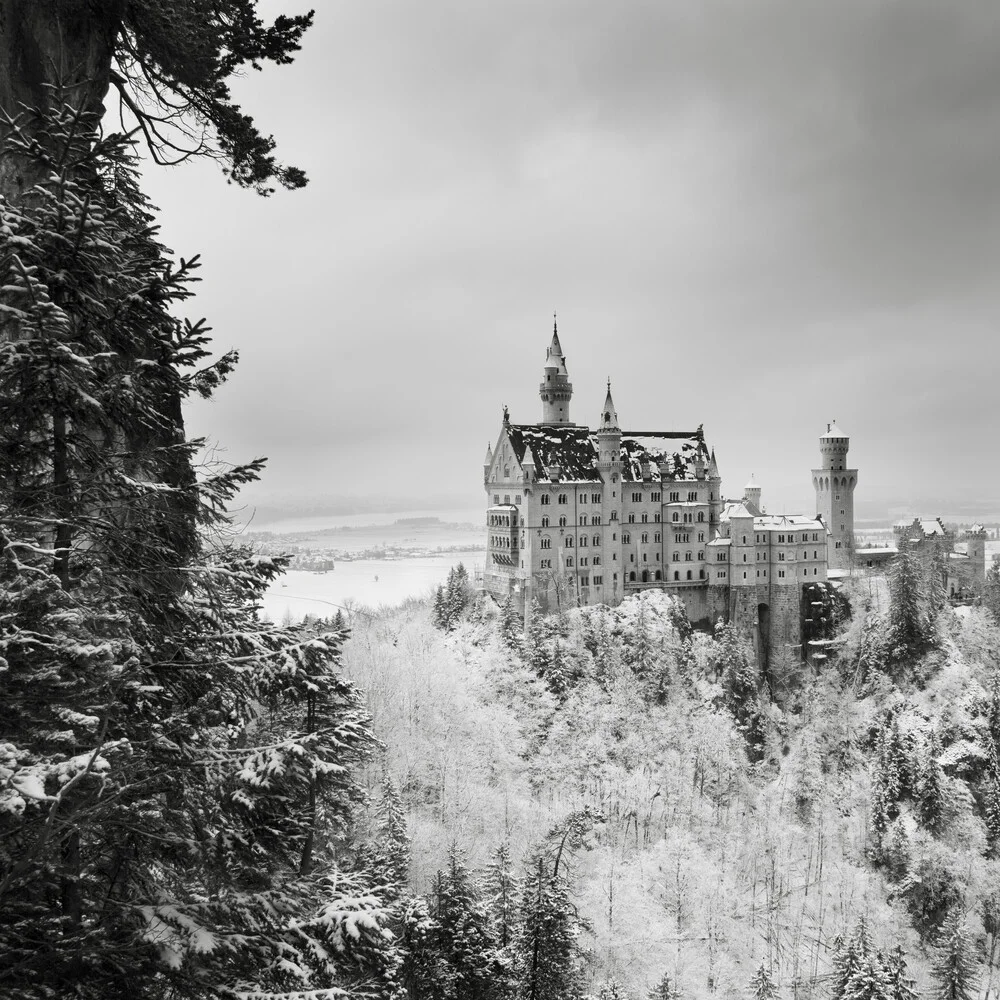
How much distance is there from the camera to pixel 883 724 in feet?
247

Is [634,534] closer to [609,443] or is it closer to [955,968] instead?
[609,443]

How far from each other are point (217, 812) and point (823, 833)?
72.8 metres

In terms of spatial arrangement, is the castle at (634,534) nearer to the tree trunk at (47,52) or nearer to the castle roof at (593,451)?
the castle roof at (593,451)

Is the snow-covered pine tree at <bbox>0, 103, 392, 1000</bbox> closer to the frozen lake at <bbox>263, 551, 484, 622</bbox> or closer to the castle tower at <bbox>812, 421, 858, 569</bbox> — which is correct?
the frozen lake at <bbox>263, 551, 484, 622</bbox>

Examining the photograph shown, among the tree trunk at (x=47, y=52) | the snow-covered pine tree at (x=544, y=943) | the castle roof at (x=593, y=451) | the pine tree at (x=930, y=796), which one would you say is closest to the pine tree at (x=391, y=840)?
the snow-covered pine tree at (x=544, y=943)

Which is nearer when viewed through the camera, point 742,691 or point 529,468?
point 742,691

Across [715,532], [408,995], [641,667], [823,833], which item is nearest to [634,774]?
[641,667]

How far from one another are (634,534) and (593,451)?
10200 millimetres

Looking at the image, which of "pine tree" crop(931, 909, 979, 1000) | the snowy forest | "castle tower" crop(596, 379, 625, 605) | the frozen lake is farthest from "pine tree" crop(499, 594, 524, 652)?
"pine tree" crop(931, 909, 979, 1000)

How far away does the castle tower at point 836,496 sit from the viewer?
319 feet

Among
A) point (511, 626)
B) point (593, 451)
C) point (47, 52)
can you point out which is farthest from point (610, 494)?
point (47, 52)

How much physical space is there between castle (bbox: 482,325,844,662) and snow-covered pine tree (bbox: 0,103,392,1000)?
69.6 m

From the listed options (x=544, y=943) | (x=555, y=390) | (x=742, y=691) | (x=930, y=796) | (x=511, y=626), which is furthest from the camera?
(x=555, y=390)

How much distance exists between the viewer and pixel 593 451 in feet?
279
